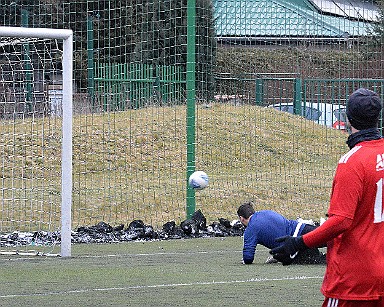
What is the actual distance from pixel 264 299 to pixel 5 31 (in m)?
4.93

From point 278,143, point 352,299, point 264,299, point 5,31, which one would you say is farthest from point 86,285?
point 278,143

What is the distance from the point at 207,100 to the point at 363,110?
37.8 ft

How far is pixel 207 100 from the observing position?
16797 millimetres

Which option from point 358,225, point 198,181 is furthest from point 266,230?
point 358,225

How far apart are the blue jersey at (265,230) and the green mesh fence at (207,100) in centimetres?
457

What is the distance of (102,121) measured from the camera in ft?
54.5

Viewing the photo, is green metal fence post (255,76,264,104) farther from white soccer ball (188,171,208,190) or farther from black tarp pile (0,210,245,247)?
white soccer ball (188,171,208,190)

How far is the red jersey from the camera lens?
5.17 m

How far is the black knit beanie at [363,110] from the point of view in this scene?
5324 millimetres

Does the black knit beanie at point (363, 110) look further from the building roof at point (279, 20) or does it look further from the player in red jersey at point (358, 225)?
the building roof at point (279, 20)

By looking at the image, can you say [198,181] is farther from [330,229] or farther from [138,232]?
[330,229]

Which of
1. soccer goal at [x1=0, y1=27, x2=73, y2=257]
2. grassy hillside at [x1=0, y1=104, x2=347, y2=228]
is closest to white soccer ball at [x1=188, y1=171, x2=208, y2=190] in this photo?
soccer goal at [x1=0, y1=27, x2=73, y2=257]

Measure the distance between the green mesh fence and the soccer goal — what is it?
4.6 inches

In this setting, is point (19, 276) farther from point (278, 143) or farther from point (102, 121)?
point (278, 143)
